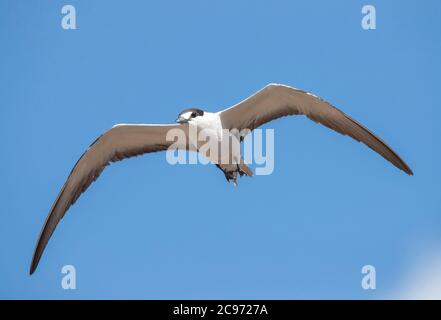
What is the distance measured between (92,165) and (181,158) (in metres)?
1.52

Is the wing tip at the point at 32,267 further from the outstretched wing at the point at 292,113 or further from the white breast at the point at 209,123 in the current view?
the outstretched wing at the point at 292,113

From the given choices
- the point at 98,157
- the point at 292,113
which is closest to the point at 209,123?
the point at 292,113

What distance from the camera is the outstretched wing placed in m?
11.8

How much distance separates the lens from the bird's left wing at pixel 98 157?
1236cm

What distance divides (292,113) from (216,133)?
1391 mm

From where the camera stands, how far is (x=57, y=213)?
12.6 meters

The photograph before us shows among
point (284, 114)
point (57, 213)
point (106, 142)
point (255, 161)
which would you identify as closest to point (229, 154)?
point (255, 161)

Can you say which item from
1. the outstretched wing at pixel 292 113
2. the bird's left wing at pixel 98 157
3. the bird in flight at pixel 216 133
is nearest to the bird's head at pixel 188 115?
the bird in flight at pixel 216 133

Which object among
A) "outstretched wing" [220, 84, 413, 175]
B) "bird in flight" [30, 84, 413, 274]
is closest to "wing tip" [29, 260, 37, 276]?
"bird in flight" [30, 84, 413, 274]

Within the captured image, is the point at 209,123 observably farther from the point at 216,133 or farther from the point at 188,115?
the point at 188,115

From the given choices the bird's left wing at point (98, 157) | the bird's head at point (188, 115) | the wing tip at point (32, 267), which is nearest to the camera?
the bird's head at point (188, 115)

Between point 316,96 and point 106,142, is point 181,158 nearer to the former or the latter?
point 106,142

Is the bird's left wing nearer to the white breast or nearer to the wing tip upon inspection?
the wing tip

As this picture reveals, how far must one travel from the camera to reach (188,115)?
11727mm
